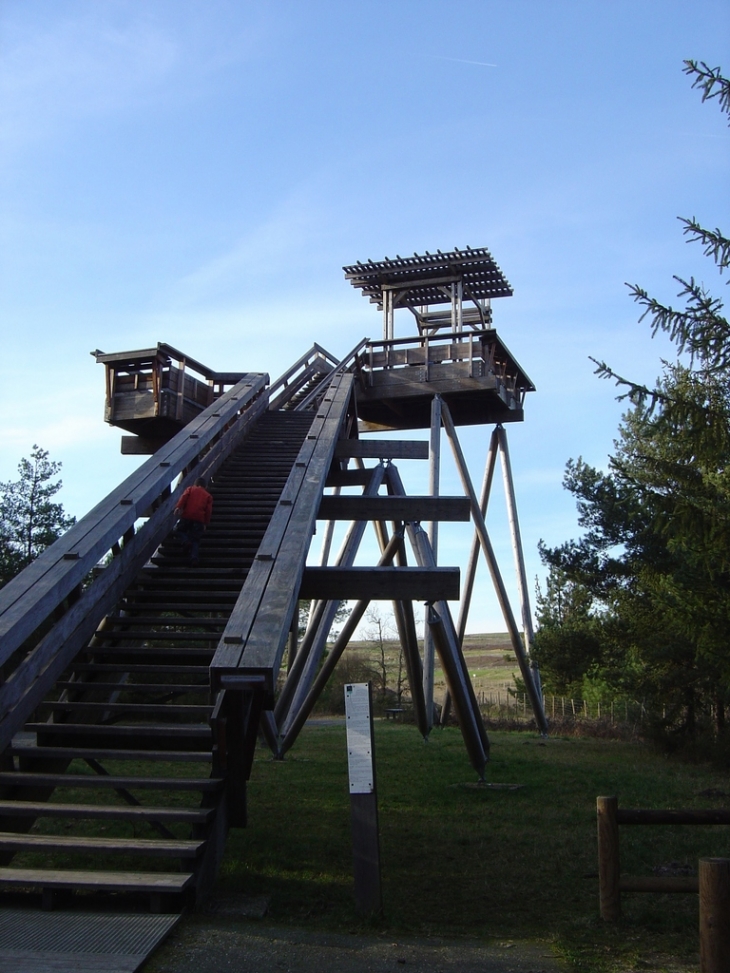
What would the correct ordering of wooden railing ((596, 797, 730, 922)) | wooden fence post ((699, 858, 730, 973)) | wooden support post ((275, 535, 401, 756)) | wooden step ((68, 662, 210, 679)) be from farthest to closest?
wooden support post ((275, 535, 401, 756))
wooden step ((68, 662, 210, 679))
wooden railing ((596, 797, 730, 922))
wooden fence post ((699, 858, 730, 973))

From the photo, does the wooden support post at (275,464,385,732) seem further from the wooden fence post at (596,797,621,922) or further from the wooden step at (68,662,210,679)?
the wooden fence post at (596,797,621,922)

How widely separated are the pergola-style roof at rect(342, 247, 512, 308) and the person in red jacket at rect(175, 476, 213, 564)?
1051 centimetres

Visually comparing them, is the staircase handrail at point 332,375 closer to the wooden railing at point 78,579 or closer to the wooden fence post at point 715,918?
the wooden railing at point 78,579

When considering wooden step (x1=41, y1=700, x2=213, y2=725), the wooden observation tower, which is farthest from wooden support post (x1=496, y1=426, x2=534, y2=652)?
wooden step (x1=41, y1=700, x2=213, y2=725)

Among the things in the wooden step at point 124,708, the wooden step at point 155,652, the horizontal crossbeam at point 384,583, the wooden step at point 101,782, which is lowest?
the wooden step at point 101,782

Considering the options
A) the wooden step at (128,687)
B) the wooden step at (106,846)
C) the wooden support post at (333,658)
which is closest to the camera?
the wooden step at (106,846)

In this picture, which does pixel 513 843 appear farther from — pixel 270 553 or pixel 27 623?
pixel 27 623

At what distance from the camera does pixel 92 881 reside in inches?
208

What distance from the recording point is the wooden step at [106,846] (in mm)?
5586

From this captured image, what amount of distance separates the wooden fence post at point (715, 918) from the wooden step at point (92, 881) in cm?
268

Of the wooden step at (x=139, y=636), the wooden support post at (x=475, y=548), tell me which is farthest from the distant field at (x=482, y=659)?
the wooden step at (x=139, y=636)

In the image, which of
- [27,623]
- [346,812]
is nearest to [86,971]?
[27,623]

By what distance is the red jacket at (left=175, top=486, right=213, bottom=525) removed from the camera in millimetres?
9680

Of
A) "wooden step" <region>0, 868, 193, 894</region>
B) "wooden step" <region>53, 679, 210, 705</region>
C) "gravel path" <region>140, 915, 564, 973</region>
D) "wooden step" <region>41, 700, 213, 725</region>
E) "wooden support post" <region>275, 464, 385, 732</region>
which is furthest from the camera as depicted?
"wooden support post" <region>275, 464, 385, 732</region>
